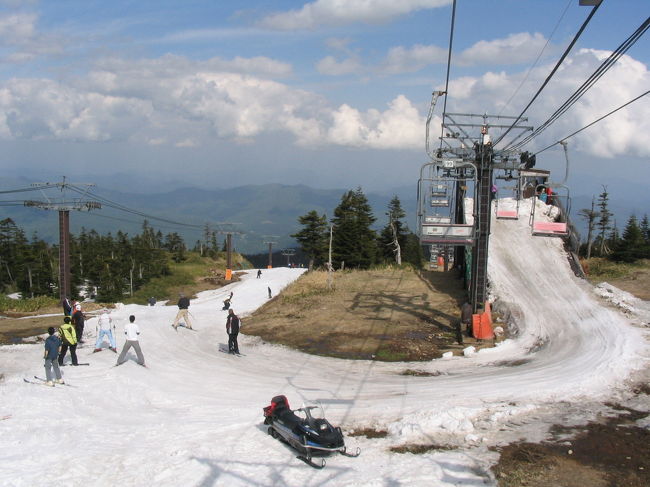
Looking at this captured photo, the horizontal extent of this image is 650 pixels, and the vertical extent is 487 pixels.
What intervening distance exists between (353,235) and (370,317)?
49840 millimetres

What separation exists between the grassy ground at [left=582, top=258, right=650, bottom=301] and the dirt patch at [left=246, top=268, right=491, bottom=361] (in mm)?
8670

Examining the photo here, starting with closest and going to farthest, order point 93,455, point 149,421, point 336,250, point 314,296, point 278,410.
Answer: point 93,455 → point 278,410 → point 149,421 → point 314,296 → point 336,250

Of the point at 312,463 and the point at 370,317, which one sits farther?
the point at 370,317

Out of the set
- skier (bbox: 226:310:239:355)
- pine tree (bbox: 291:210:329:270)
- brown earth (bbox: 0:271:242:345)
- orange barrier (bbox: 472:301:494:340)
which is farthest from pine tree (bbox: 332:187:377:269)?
skier (bbox: 226:310:239:355)

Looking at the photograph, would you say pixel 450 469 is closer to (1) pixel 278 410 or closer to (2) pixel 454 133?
(1) pixel 278 410

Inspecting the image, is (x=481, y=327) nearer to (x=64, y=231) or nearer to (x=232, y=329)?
(x=232, y=329)

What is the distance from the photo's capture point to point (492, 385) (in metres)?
15.7

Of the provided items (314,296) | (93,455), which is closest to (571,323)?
(314,296)

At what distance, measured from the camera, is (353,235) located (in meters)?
77.9

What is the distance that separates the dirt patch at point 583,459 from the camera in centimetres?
952

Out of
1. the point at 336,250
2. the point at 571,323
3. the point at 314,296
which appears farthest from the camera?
the point at 336,250

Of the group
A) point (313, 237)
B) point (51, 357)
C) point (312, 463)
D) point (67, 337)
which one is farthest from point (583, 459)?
point (313, 237)

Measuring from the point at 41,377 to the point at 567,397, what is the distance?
1478cm

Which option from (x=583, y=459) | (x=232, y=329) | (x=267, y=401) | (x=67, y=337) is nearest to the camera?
(x=583, y=459)
